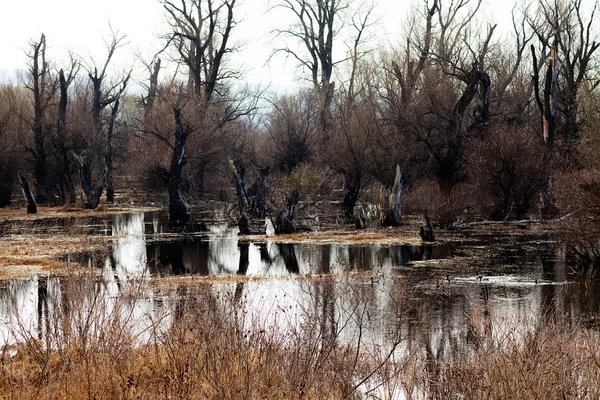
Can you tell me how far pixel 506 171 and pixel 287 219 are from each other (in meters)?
9.24

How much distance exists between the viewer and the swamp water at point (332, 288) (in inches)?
448

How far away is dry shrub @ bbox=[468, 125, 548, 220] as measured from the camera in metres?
31.5

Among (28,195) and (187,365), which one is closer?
(187,365)

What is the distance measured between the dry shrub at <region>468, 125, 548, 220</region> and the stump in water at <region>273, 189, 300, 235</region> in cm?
804

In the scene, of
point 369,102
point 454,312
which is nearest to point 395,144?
point 369,102

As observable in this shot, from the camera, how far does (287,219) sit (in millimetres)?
28906

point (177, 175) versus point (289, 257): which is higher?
point (177, 175)

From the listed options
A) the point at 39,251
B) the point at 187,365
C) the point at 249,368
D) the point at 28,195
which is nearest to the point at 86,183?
the point at 28,195

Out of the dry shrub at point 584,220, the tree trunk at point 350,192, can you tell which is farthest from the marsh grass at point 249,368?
the tree trunk at point 350,192

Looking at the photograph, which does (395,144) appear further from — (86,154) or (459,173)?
(86,154)

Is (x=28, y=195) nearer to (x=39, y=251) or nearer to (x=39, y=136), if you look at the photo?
(x=39, y=136)

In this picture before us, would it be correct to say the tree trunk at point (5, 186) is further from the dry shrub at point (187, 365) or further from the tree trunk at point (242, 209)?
the dry shrub at point (187, 365)

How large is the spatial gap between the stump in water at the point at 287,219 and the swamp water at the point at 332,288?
1596 mm

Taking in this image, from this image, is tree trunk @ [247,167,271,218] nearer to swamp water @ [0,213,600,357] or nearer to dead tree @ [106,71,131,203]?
swamp water @ [0,213,600,357]
